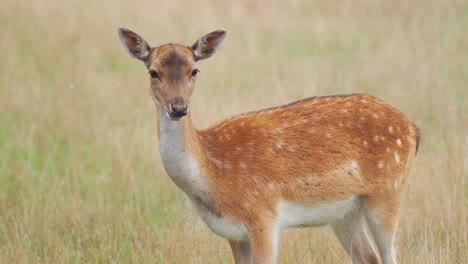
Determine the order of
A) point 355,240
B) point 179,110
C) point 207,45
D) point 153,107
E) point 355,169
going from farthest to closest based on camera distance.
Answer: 1. point 153,107
2. point 355,240
3. point 207,45
4. point 355,169
5. point 179,110

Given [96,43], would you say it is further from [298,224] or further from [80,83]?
[298,224]

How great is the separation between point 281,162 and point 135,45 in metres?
1.28

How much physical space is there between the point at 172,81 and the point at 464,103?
5.95 metres

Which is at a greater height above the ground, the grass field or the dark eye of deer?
the dark eye of deer

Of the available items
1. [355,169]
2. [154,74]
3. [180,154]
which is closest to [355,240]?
[355,169]

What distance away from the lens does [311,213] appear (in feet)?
22.4

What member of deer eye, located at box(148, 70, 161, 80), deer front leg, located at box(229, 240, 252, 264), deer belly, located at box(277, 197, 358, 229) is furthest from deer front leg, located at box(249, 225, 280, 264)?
deer eye, located at box(148, 70, 161, 80)

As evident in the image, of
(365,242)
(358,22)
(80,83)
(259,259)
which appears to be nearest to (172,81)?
(259,259)

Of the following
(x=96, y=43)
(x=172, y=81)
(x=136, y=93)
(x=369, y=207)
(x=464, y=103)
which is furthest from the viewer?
→ (x=96, y=43)

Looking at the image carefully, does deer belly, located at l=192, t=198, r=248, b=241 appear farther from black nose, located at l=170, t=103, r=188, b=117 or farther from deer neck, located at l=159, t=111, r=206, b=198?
black nose, located at l=170, t=103, r=188, b=117

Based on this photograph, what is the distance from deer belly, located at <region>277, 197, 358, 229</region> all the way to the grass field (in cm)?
53

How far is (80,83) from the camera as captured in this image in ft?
43.7

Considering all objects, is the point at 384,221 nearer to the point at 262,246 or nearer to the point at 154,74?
the point at 262,246

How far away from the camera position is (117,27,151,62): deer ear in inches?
274
